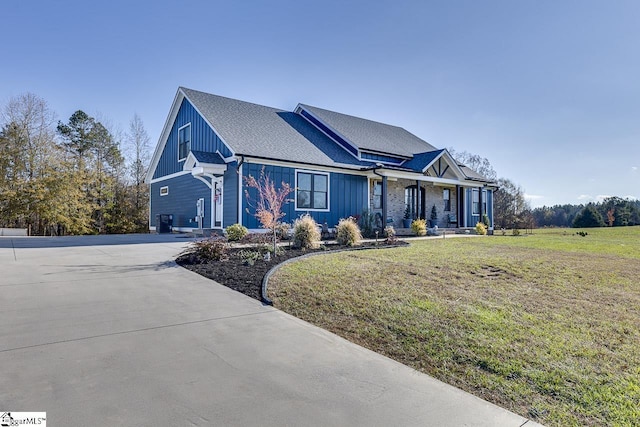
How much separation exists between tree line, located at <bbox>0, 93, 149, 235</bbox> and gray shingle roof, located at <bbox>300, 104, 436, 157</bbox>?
577 inches

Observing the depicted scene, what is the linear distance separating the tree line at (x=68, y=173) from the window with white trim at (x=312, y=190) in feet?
46.2

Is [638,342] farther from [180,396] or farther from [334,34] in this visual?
[334,34]

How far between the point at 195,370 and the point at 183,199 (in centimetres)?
1624

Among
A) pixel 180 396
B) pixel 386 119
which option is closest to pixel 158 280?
pixel 180 396

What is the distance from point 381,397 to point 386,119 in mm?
23813

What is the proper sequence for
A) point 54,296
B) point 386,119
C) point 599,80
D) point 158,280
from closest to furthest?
1. point 54,296
2. point 158,280
3. point 599,80
4. point 386,119

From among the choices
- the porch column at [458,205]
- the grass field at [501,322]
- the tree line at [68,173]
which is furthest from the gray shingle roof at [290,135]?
the tree line at [68,173]

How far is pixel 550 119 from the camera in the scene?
1616 cm

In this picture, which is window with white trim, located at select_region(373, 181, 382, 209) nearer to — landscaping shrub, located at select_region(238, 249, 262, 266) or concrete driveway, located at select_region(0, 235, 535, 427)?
landscaping shrub, located at select_region(238, 249, 262, 266)

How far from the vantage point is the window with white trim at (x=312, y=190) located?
14.6 m

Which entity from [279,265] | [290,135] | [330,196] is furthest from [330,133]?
[279,265]

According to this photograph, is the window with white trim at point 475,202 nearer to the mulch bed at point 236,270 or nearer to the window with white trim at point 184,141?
the window with white trim at point 184,141

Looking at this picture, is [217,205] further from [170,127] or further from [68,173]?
[68,173]

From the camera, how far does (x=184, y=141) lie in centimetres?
1747
